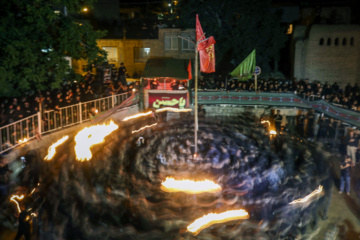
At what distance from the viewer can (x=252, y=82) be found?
2547cm

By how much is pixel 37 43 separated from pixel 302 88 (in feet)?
51.9

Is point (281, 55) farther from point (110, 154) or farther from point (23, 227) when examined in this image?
point (23, 227)

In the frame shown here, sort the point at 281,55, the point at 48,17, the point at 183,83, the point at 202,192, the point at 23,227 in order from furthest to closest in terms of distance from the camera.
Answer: the point at 281,55 < the point at 183,83 < the point at 48,17 < the point at 202,192 < the point at 23,227

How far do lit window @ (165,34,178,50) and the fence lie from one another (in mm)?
13725

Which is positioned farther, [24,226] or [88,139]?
[88,139]

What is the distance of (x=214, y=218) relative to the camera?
10.5 meters

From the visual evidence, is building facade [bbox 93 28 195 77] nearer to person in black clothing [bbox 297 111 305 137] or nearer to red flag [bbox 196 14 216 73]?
person in black clothing [bbox 297 111 305 137]

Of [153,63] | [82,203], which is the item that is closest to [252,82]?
[153,63]

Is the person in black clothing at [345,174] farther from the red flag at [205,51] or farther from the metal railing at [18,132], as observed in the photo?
the metal railing at [18,132]

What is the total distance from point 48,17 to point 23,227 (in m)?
9.76

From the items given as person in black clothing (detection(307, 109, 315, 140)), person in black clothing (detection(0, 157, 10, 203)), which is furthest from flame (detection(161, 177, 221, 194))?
person in black clothing (detection(307, 109, 315, 140))

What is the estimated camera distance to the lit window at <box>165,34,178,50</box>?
3256 centimetres

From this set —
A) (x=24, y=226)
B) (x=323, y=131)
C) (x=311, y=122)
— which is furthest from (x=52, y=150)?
(x=311, y=122)

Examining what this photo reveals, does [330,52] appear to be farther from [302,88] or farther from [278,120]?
[278,120]
